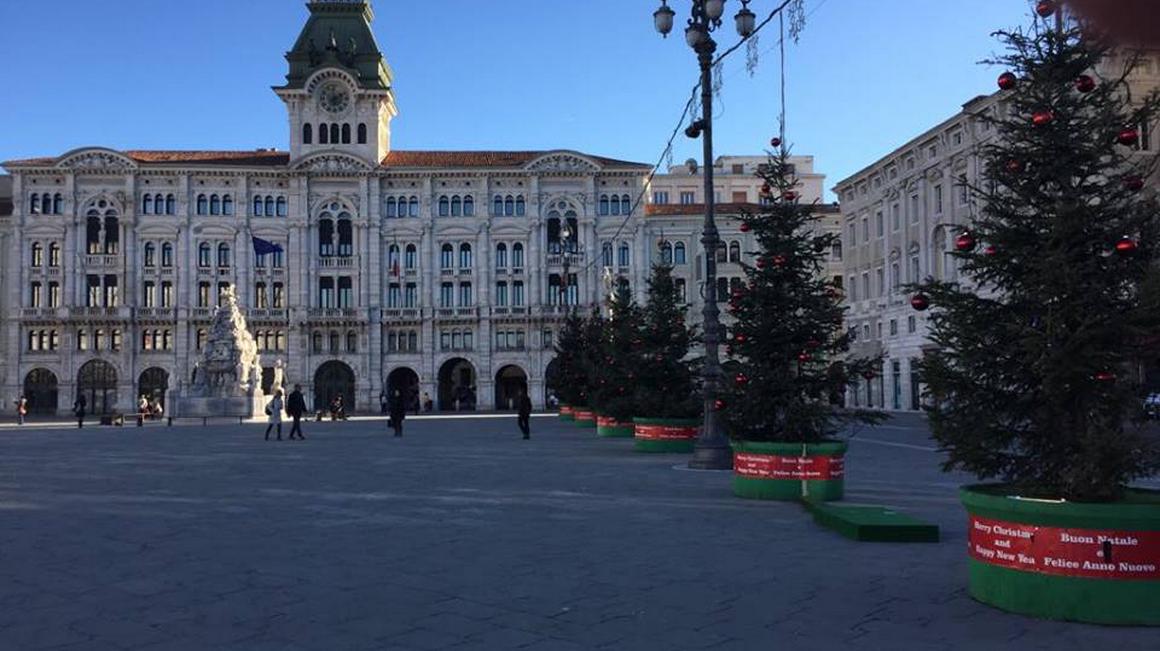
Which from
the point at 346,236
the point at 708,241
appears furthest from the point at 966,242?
the point at 346,236

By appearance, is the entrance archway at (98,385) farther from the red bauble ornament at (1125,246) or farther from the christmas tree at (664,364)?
the red bauble ornament at (1125,246)

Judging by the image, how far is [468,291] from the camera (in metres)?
70.9

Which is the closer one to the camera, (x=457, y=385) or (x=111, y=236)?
(x=111, y=236)

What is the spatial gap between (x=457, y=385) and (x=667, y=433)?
5246 cm

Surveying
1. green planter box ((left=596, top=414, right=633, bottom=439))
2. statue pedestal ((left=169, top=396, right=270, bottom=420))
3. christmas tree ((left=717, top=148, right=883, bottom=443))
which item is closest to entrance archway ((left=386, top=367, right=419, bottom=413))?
statue pedestal ((left=169, top=396, right=270, bottom=420))

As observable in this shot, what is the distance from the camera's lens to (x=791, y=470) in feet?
43.3

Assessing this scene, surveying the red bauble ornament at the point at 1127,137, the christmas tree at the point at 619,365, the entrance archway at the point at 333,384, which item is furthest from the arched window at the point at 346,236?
the red bauble ornament at the point at 1127,137

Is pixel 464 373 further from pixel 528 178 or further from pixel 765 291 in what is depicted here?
pixel 765 291

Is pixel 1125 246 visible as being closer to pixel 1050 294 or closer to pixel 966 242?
pixel 1050 294

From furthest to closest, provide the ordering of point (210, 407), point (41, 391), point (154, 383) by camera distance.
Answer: point (154, 383) → point (41, 391) → point (210, 407)

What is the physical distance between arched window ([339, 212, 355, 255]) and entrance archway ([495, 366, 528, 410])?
45.5 ft

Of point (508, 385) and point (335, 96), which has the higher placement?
point (335, 96)

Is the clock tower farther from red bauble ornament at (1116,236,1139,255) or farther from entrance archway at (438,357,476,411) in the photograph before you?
red bauble ornament at (1116,236,1139,255)

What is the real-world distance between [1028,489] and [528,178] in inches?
2568
